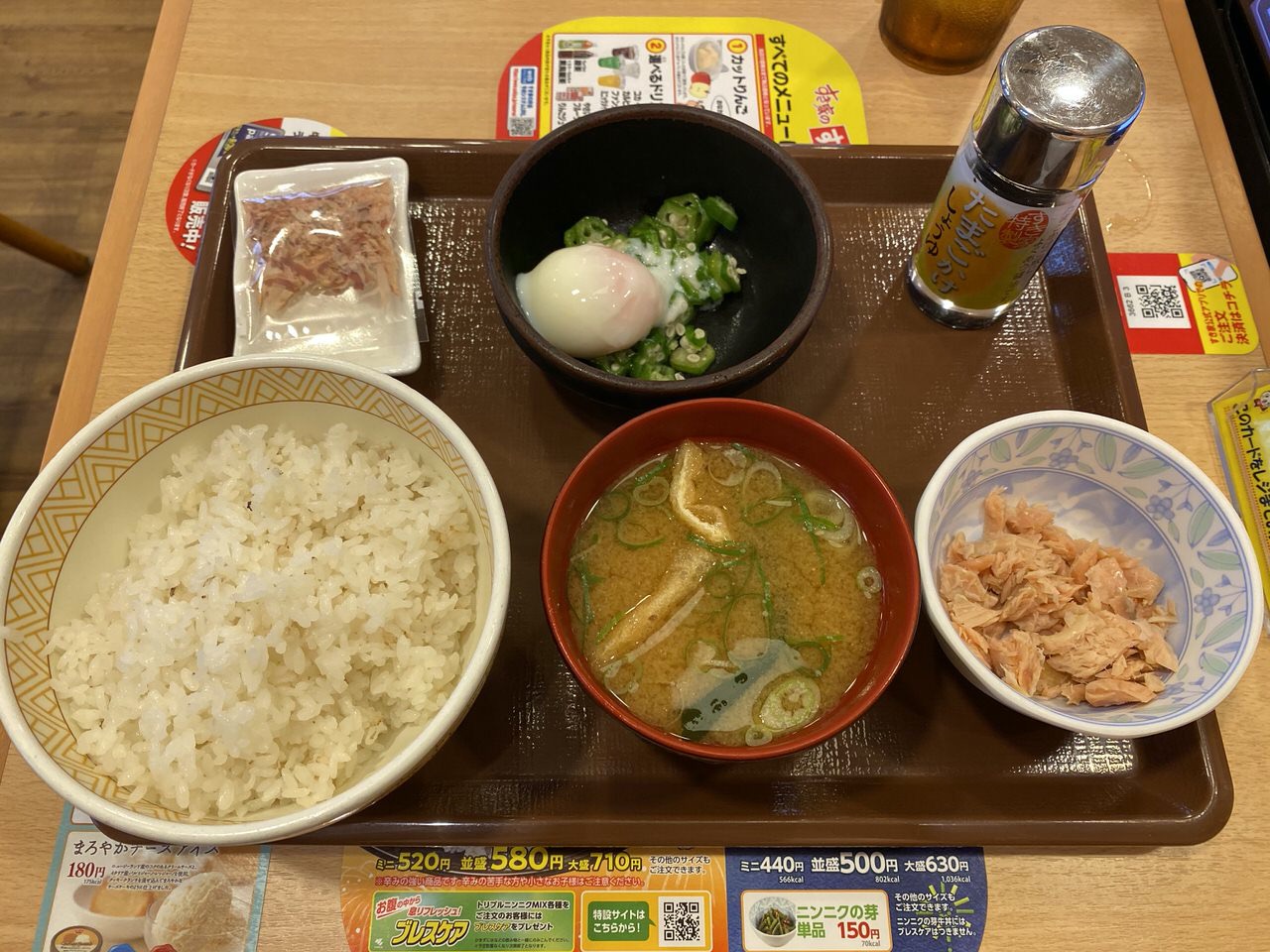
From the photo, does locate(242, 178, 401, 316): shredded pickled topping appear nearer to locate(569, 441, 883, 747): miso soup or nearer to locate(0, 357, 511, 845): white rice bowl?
locate(0, 357, 511, 845): white rice bowl

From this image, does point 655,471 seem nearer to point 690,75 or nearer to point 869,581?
point 869,581

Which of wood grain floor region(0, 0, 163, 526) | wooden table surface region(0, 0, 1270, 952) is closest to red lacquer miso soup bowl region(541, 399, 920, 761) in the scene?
wooden table surface region(0, 0, 1270, 952)

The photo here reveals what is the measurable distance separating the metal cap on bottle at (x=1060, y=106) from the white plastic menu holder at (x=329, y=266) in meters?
1.12

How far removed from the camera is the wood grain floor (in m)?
2.96

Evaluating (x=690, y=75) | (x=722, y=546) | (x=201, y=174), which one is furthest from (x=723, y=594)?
(x=201, y=174)

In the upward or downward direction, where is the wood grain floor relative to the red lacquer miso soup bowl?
downward

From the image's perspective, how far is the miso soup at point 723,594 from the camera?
4.34 feet

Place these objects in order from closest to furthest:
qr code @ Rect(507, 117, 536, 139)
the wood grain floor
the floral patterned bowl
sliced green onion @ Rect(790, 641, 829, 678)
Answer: the floral patterned bowl, sliced green onion @ Rect(790, 641, 829, 678), qr code @ Rect(507, 117, 536, 139), the wood grain floor

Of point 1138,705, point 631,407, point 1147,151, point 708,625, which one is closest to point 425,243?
point 631,407

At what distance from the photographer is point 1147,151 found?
6.32ft

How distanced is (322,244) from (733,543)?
1.04 meters

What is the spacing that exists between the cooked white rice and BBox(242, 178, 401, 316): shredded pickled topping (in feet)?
1.35

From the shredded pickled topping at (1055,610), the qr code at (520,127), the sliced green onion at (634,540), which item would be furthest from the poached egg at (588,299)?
the shredded pickled topping at (1055,610)

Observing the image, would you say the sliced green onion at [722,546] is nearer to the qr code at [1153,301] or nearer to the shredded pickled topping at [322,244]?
the shredded pickled topping at [322,244]
